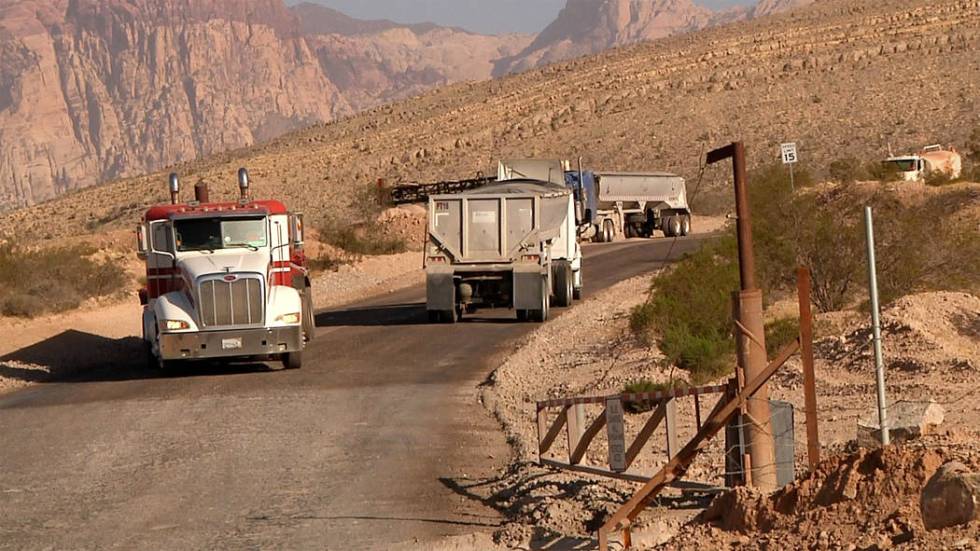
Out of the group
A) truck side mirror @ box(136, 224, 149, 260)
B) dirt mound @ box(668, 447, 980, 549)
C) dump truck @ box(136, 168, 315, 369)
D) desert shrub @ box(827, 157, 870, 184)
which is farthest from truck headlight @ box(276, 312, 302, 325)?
desert shrub @ box(827, 157, 870, 184)

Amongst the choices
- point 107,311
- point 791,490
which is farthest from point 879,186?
point 791,490

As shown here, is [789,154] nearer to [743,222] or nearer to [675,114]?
[743,222]

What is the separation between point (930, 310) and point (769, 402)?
374 inches

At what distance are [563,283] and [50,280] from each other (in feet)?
46.6

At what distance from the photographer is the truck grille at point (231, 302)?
74.3 feet

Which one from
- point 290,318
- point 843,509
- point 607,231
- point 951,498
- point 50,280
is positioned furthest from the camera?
point 607,231

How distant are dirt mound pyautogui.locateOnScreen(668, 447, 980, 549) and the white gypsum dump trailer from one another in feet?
147

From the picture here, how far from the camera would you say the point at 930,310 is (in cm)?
2009

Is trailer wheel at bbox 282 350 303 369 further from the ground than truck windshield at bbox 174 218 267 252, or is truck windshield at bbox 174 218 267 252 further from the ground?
truck windshield at bbox 174 218 267 252

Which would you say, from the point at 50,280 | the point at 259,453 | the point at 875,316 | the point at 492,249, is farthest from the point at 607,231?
the point at 875,316

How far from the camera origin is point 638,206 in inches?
2280

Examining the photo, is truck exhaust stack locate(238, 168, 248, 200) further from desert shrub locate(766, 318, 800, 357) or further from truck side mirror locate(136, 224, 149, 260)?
desert shrub locate(766, 318, 800, 357)

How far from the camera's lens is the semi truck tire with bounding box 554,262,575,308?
3170 cm

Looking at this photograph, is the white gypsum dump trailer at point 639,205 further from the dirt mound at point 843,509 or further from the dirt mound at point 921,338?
the dirt mound at point 843,509
